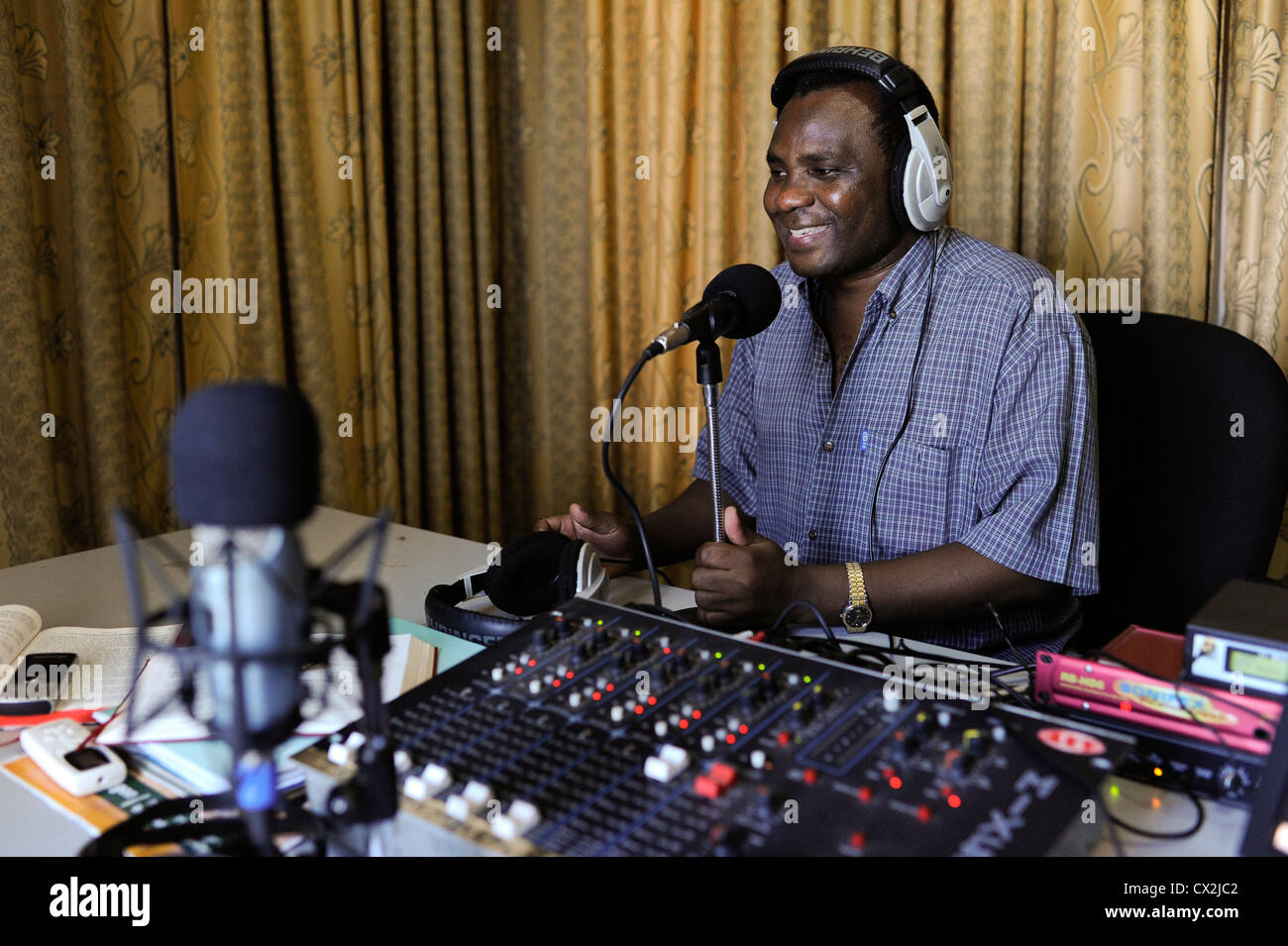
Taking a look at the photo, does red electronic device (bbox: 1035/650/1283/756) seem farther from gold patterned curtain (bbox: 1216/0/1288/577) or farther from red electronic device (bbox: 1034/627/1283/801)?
gold patterned curtain (bbox: 1216/0/1288/577)

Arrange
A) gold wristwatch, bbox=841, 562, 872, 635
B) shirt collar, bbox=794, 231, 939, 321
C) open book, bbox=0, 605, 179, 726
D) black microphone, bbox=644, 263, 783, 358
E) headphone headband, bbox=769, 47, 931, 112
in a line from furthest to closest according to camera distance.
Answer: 1. shirt collar, bbox=794, 231, 939, 321
2. headphone headband, bbox=769, 47, 931, 112
3. gold wristwatch, bbox=841, 562, 872, 635
4. black microphone, bbox=644, 263, 783, 358
5. open book, bbox=0, 605, 179, 726

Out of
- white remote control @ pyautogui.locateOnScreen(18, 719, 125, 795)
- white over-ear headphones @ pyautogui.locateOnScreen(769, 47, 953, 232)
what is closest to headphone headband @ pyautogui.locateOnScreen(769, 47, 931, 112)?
white over-ear headphones @ pyautogui.locateOnScreen(769, 47, 953, 232)

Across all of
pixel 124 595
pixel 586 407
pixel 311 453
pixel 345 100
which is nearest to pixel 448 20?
pixel 345 100

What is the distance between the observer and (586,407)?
262 centimetres

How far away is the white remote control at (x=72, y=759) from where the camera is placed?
78 cm

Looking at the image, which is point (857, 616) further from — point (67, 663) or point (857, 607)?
point (67, 663)

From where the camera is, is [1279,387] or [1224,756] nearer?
[1224,756]

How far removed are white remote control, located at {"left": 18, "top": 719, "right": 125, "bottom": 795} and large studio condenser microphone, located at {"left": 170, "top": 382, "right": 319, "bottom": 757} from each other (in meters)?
0.33

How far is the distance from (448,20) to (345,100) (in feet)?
1.09

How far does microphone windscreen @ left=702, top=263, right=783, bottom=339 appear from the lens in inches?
46.6

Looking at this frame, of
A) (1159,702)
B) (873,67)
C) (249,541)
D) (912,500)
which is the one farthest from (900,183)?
(249,541)

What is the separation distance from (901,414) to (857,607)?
34 cm
